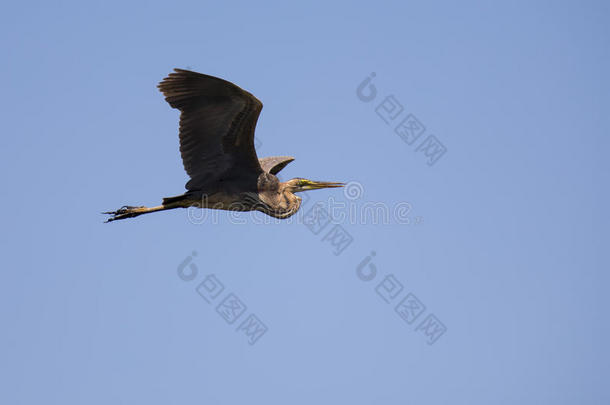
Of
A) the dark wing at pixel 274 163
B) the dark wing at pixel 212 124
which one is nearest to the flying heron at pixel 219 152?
the dark wing at pixel 212 124

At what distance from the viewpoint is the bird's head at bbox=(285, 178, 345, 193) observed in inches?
557

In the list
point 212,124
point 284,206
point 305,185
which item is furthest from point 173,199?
point 305,185

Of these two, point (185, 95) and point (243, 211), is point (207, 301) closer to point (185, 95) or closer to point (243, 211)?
point (243, 211)

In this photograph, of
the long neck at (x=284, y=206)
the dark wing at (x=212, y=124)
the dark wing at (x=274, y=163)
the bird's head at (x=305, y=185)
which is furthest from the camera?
the dark wing at (x=274, y=163)

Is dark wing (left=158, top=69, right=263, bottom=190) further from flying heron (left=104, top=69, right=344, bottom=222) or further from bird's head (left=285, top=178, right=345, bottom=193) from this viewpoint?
bird's head (left=285, top=178, right=345, bottom=193)

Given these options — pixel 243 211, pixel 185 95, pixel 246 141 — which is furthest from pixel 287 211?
pixel 185 95

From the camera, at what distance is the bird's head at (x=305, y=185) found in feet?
46.4

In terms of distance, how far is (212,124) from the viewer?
11992 millimetres

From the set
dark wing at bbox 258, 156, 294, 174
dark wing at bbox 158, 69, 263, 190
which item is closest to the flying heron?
dark wing at bbox 158, 69, 263, 190

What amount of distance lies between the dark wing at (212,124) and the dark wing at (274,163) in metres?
1.59

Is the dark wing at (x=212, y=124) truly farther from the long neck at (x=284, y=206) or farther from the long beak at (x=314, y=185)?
the long beak at (x=314, y=185)

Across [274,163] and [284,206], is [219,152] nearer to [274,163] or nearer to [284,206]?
[284,206]

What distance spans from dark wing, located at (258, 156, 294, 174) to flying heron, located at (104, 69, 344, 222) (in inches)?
32.1

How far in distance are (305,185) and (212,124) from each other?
9.49 ft
